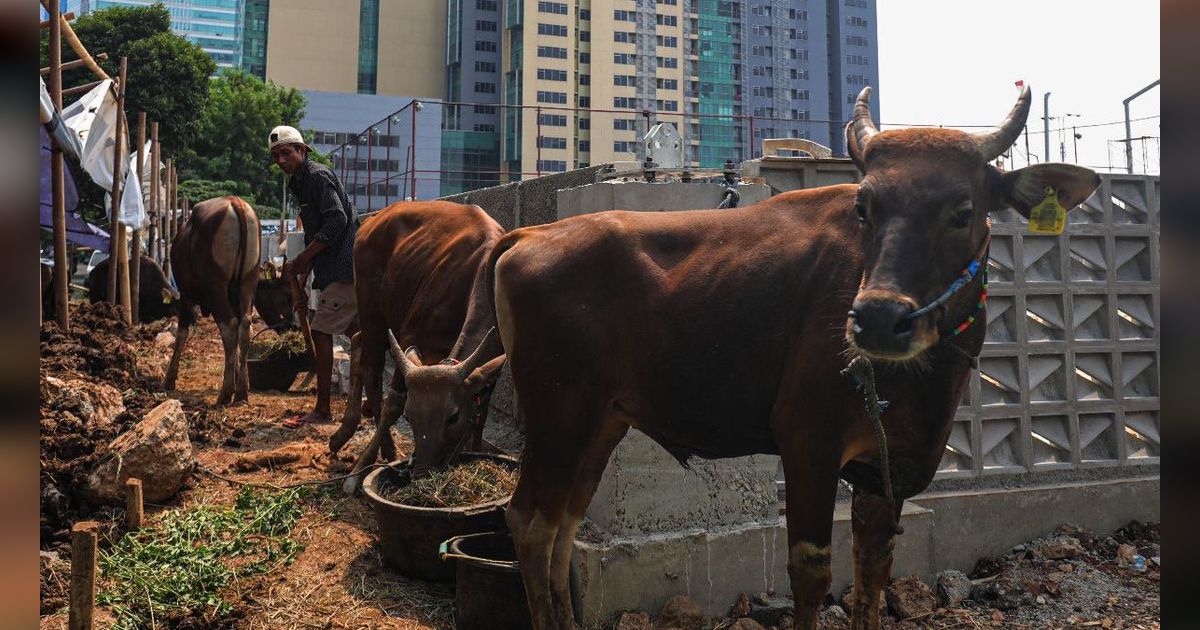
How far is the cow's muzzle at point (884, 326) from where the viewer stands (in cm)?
239

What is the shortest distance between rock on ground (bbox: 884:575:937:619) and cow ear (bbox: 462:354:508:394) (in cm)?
249

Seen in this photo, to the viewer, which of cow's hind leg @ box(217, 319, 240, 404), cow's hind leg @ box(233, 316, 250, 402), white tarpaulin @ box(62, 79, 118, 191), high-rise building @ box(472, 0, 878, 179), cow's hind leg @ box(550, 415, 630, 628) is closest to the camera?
cow's hind leg @ box(550, 415, 630, 628)

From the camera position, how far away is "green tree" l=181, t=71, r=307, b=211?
37.8 m

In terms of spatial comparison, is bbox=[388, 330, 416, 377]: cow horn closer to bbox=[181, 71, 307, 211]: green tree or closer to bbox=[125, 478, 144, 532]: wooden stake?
bbox=[125, 478, 144, 532]: wooden stake

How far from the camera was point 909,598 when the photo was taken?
436cm

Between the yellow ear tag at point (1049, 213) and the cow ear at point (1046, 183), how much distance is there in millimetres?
15

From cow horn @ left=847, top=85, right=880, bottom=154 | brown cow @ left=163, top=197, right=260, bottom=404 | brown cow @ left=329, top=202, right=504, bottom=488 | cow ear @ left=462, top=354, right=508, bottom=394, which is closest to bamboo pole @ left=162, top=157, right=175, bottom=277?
brown cow @ left=163, top=197, right=260, bottom=404

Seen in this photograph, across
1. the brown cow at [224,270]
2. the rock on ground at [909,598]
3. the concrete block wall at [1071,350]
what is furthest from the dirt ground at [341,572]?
the brown cow at [224,270]

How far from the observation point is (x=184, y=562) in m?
4.21

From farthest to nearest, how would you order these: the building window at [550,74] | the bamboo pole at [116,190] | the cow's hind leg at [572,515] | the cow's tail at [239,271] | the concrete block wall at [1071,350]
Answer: the building window at [550,74] < the bamboo pole at [116,190] < the cow's tail at [239,271] < the concrete block wall at [1071,350] < the cow's hind leg at [572,515]

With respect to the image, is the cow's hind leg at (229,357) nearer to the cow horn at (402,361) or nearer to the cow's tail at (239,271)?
the cow's tail at (239,271)

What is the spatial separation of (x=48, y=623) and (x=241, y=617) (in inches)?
31.0

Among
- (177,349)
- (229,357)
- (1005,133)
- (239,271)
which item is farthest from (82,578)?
(177,349)

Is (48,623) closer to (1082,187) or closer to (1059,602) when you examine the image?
(1082,187)
